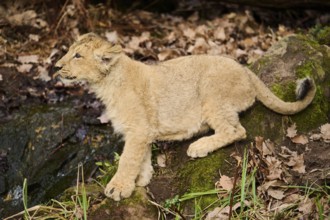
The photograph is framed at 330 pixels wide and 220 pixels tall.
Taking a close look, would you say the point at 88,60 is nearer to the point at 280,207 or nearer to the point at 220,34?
the point at 280,207

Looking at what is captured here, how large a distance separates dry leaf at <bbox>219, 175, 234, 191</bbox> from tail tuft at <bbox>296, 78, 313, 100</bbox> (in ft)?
4.89

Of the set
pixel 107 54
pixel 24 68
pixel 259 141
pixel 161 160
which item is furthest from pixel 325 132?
pixel 24 68

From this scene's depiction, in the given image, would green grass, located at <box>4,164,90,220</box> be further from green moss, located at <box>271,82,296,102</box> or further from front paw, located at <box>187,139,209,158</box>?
green moss, located at <box>271,82,296,102</box>

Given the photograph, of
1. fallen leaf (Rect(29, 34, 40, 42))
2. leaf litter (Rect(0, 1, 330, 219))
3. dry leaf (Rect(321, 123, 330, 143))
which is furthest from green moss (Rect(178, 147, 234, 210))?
fallen leaf (Rect(29, 34, 40, 42))

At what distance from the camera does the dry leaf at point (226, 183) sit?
547 centimetres

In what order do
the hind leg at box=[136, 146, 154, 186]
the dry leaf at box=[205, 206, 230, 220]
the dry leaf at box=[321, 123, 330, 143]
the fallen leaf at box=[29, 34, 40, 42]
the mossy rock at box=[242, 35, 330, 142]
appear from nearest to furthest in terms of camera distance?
the dry leaf at box=[205, 206, 230, 220] < the hind leg at box=[136, 146, 154, 186] < the dry leaf at box=[321, 123, 330, 143] < the mossy rock at box=[242, 35, 330, 142] < the fallen leaf at box=[29, 34, 40, 42]

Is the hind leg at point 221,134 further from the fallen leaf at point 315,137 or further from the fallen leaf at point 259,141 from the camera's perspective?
the fallen leaf at point 315,137

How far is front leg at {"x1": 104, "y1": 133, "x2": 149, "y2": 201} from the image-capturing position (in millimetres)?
5434

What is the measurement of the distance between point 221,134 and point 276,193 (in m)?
0.94

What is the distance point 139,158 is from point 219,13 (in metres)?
6.52

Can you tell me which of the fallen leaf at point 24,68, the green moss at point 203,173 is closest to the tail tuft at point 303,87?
the green moss at point 203,173

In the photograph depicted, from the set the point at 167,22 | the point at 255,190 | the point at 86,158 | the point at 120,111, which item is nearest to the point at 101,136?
the point at 86,158

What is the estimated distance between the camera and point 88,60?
5.45 meters

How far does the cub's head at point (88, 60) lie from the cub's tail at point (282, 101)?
173 cm
